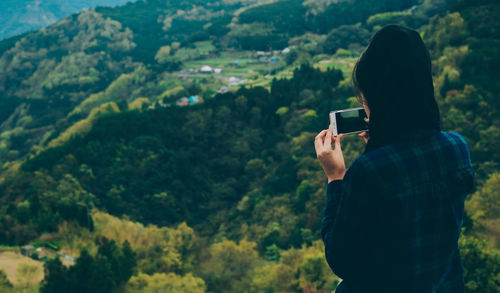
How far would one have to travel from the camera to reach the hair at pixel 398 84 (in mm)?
1936

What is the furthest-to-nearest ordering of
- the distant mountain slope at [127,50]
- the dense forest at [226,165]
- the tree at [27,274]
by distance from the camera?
the distant mountain slope at [127,50], the dense forest at [226,165], the tree at [27,274]

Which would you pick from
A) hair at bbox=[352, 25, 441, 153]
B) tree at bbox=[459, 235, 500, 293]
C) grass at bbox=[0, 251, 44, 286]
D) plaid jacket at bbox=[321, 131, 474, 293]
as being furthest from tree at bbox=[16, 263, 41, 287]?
hair at bbox=[352, 25, 441, 153]

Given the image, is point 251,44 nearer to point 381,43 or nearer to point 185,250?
point 185,250

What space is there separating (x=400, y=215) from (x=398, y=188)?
118 mm

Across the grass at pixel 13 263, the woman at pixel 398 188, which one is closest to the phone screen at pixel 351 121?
the woman at pixel 398 188

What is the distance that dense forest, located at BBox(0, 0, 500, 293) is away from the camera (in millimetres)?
19797

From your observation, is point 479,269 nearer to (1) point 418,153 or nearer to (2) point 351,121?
(2) point 351,121

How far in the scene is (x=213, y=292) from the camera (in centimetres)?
2003

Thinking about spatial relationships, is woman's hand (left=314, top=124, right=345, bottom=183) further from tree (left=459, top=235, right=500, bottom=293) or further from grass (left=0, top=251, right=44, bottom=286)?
grass (left=0, top=251, right=44, bottom=286)

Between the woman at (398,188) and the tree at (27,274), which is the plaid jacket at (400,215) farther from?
the tree at (27,274)

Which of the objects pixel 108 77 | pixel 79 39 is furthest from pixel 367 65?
pixel 79 39

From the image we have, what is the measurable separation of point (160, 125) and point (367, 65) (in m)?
44.6

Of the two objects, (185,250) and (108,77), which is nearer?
(185,250)

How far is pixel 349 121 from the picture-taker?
2.35 m
